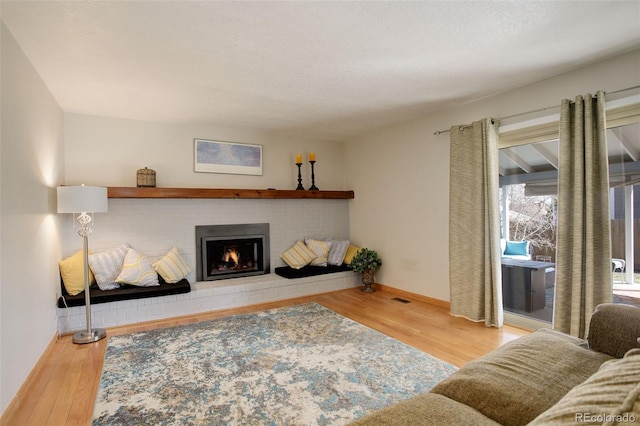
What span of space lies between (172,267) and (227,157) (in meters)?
1.65

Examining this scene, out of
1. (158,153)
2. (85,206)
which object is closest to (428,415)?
(85,206)

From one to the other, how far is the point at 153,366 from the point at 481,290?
308 centimetres

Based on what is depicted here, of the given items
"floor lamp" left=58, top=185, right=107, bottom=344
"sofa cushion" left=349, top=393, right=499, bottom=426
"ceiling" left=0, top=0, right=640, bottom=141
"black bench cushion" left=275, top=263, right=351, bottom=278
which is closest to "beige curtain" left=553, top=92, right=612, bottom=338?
"ceiling" left=0, top=0, right=640, bottom=141

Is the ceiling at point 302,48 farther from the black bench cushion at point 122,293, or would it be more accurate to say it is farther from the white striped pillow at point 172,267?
the black bench cushion at point 122,293

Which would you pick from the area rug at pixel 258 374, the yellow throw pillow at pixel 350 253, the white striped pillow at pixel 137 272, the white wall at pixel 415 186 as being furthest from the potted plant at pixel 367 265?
the white striped pillow at pixel 137 272

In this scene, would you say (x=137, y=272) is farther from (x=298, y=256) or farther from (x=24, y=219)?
(x=298, y=256)

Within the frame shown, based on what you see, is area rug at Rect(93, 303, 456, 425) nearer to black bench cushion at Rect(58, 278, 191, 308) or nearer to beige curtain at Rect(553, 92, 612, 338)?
black bench cushion at Rect(58, 278, 191, 308)

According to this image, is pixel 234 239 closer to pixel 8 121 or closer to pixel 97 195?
pixel 97 195

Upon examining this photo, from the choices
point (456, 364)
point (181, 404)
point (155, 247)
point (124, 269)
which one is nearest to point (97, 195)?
point (124, 269)

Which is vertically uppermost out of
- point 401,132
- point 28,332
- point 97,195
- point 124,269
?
point 401,132

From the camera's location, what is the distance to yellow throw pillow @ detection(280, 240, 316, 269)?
4969 millimetres

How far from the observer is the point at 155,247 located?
4184 millimetres

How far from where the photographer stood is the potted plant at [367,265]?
15.9ft

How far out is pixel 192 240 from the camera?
4.43 metres
